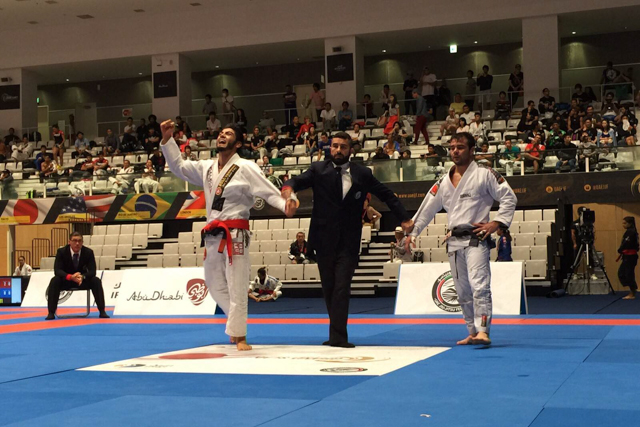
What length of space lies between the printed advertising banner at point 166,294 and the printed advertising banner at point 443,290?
2.77m

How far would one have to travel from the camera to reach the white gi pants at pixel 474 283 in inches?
252

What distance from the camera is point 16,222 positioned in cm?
2152

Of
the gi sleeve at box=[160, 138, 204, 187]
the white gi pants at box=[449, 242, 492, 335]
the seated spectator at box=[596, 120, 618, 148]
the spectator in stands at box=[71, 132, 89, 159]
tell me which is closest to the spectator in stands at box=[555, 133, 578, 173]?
the seated spectator at box=[596, 120, 618, 148]

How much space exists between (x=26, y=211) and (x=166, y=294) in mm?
11010

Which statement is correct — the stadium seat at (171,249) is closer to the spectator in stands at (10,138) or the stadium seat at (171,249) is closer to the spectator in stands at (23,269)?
the spectator in stands at (23,269)

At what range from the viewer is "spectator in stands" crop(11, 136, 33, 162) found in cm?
2616

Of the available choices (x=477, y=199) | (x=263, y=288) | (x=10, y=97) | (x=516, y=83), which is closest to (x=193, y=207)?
(x=263, y=288)

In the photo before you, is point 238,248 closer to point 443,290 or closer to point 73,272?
point 443,290

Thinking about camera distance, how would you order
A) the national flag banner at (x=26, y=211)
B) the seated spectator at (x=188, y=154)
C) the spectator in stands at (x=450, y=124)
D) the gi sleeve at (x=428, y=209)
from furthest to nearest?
the seated spectator at (x=188, y=154) < the national flag banner at (x=26, y=211) < the spectator in stands at (x=450, y=124) < the gi sleeve at (x=428, y=209)

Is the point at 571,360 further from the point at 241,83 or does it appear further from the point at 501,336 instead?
the point at 241,83

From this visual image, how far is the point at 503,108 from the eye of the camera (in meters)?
21.9

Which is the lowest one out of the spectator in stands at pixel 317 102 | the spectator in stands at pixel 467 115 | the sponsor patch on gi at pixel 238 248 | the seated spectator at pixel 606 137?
the sponsor patch on gi at pixel 238 248

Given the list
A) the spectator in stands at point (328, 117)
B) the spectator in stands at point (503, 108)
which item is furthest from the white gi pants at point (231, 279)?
the spectator in stands at point (328, 117)

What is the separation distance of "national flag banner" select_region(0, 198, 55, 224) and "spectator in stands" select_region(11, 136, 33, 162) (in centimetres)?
461
